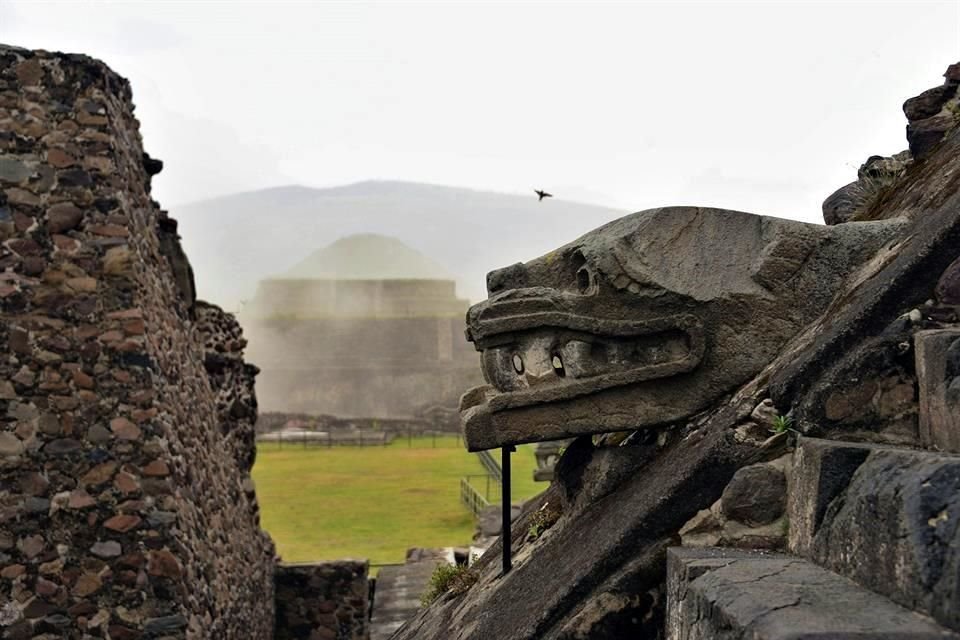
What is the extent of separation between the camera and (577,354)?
2.88m

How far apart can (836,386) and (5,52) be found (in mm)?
A: 6139

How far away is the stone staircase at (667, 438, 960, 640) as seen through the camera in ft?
5.17

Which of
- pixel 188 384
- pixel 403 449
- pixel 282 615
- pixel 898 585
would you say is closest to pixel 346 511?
pixel 282 615

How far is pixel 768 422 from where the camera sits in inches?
99.3

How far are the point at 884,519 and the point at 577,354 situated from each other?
1247 mm

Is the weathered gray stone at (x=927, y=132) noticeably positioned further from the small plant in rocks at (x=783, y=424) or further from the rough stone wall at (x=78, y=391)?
the rough stone wall at (x=78, y=391)

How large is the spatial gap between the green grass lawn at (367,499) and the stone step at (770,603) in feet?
36.7

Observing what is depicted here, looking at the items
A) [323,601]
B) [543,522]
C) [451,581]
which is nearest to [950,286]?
[543,522]

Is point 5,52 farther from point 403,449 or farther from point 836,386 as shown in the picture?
point 403,449

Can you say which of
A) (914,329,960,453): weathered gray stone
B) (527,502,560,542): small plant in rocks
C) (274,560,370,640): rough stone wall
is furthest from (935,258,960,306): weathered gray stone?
(274,560,370,640): rough stone wall

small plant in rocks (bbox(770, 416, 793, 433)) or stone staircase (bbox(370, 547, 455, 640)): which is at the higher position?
small plant in rocks (bbox(770, 416, 793, 433))

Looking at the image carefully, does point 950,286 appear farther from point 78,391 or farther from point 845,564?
point 78,391

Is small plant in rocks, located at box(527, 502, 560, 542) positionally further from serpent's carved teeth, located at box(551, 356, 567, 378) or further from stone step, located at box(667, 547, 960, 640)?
stone step, located at box(667, 547, 960, 640)

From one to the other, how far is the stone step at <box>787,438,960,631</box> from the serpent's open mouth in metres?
0.62
